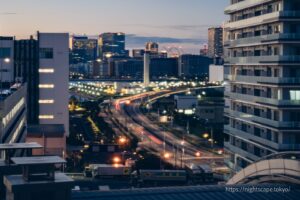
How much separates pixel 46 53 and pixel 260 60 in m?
63.6

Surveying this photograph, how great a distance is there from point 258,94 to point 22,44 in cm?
6544

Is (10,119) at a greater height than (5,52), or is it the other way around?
(5,52)

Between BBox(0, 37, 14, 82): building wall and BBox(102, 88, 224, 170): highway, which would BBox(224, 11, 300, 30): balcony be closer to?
BBox(102, 88, 224, 170): highway

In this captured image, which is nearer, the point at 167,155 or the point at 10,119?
the point at 10,119

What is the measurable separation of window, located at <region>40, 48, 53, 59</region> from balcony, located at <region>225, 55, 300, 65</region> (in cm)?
5357

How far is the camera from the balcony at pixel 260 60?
169 ft

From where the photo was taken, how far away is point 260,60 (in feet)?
182

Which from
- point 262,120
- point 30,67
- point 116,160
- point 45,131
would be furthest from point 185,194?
point 30,67

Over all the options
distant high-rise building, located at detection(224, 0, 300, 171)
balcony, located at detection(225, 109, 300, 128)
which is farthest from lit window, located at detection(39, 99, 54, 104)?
balcony, located at detection(225, 109, 300, 128)

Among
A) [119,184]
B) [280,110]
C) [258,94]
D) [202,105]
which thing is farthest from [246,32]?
[202,105]

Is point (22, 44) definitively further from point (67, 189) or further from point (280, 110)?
point (67, 189)

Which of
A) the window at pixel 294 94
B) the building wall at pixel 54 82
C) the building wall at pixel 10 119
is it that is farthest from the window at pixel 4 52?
the window at pixel 294 94

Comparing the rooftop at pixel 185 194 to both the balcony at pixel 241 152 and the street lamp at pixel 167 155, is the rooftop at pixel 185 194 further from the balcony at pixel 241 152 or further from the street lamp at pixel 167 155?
the street lamp at pixel 167 155

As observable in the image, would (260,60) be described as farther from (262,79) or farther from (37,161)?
(37,161)
